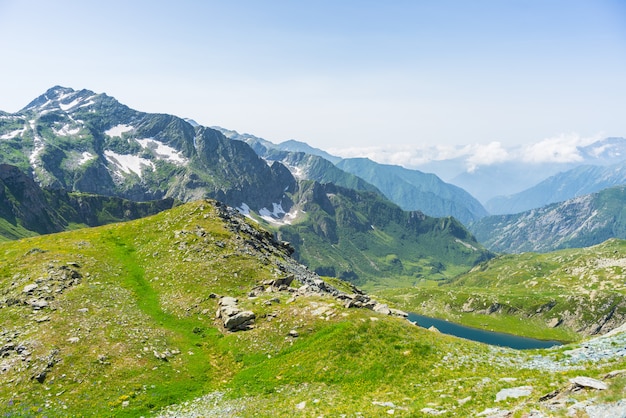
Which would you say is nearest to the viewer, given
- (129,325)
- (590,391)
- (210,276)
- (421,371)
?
(590,391)

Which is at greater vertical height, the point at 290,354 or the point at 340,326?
the point at 340,326

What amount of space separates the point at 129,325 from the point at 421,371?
112 feet

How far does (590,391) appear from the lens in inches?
779

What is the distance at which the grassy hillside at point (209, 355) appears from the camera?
2983 centimetres

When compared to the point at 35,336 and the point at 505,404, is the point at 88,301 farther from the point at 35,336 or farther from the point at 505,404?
the point at 505,404

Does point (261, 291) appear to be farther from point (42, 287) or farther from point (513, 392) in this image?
point (513, 392)

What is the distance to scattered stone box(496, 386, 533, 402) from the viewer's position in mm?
24256

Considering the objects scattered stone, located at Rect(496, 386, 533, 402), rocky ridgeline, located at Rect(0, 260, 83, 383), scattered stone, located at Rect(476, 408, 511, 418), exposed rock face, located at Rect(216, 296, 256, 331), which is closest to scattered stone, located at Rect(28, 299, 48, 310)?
rocky ridgeline, located at Rect(0, 260, 83, 383)

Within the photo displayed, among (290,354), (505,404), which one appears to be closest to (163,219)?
(290,354)

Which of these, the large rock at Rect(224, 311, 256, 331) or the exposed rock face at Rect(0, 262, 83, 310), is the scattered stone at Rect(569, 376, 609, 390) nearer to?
the large rock at Rect(224, 311, 256, 331)

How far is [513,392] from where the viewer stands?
81.7 feet

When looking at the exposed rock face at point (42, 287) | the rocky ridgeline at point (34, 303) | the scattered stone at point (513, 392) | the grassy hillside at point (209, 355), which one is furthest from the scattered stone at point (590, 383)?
the exposed rock face at point (42, 287)

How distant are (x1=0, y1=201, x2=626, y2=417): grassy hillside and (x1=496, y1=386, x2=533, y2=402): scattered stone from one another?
1.49 feet

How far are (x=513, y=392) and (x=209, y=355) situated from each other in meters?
31.1
